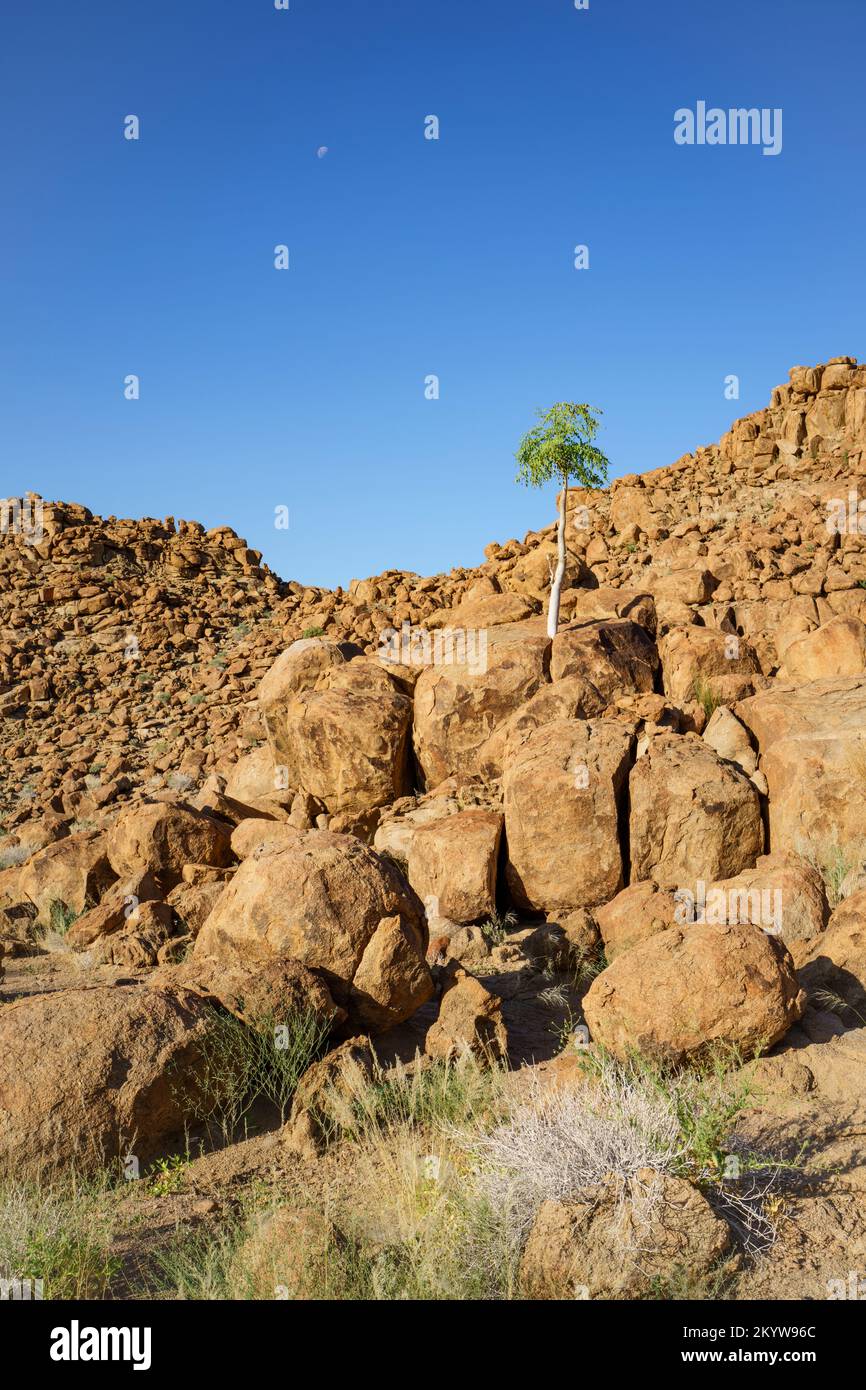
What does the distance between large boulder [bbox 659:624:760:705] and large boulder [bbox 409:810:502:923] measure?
14.0ft

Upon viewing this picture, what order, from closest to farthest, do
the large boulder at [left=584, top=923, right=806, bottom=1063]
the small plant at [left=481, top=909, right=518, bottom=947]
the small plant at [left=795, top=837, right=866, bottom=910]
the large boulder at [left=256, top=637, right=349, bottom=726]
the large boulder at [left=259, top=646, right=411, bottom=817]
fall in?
1. the large boulder at [left=584, top=923, right=806, bottom=1063]
2. the small plant at [left=795, top=837, right=866, bottom=910]
3. the small plant at [left=481, top=909, right=518, bottom=947]
4. the large boulder at [left=259, top=646, right=411, bottom=817]
5. the large boulder at [left=256, top=637, right=349, bottom=726]

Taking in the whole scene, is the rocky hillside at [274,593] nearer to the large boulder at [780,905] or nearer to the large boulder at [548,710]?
the large boulder at [548,710]

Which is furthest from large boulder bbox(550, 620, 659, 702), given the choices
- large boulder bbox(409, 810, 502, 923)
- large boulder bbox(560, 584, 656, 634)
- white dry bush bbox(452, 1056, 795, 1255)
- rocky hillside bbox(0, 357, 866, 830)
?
white dry bush bbox(452, 1056, 795, 1255)

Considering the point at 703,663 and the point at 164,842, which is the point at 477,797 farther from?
the point at 164,842

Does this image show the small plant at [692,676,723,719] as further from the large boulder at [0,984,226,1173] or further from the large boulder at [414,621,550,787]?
the large boulder at [0,984,226,1173]

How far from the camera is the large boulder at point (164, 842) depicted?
12859 mm

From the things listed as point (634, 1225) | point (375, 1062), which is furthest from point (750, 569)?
point (634, 1225)

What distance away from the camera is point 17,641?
27516 millimetres

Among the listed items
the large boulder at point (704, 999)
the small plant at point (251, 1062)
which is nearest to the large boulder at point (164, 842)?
the small plant at point (251, 1062)

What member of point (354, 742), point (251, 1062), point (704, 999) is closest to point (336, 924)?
point (251, 1062)

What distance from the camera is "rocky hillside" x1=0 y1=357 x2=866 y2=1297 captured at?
632cm

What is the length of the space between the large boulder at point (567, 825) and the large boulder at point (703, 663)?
307cm
